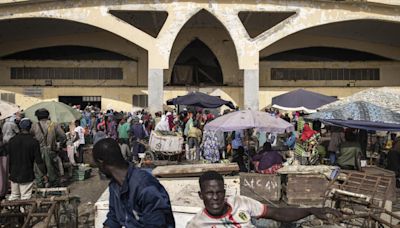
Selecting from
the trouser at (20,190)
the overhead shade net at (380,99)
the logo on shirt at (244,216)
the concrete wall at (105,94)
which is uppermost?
the concrete wall at (105,94)

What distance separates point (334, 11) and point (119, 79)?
1095cm

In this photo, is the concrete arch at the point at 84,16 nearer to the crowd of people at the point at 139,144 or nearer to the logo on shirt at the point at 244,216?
the crowd of people at the point at 139,144

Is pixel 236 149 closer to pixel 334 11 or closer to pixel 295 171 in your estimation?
pixel 295 171

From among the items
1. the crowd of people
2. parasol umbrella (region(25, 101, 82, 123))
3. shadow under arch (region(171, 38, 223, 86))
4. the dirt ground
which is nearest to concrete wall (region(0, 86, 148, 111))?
shadow under arch (region(171, 38, 223, 86))

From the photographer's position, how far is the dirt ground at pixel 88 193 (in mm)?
7821

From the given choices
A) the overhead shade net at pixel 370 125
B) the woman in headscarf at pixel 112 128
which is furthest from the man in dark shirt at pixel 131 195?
the woman in headscarf at pixel 112 128

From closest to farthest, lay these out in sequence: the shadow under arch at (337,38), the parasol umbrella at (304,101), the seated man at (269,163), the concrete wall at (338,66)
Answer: the seated man at (269,163) → the parasol umbrella at (304,101) → the shadow under arch at (337,38) → the concrete wall at (338,66)

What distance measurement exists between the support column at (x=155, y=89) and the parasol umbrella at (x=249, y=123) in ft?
30.9

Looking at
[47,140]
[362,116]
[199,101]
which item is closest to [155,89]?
[199,101]

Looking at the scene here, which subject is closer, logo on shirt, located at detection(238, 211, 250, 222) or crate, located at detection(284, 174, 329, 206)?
logo on shirt, located at detection(238, 211, 250, 222)

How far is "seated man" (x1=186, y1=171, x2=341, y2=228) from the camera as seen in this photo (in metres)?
3.07

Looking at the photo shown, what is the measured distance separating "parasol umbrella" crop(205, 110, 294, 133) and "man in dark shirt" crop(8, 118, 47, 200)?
12.8 feet

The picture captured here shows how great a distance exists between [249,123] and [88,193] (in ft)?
11.9

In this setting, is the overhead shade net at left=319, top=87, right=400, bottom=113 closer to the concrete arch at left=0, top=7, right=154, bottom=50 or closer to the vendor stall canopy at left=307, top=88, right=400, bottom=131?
the vendor stall canopy at left=307, top=88, right=400, bottom=131
